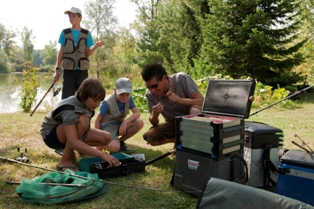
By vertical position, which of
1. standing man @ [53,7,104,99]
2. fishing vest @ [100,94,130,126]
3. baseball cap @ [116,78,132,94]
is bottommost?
fishing vest @ [100,94,130,126]

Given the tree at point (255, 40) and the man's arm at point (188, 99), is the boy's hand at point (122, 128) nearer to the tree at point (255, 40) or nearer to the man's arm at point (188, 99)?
the man's arm at point (188, 99)

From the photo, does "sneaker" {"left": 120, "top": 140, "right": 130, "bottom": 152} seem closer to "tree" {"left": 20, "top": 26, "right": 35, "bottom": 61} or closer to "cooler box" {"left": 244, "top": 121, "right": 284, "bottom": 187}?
"cooler box" {"left": 244, "top": 121, "right": 284, "bottom": 187}

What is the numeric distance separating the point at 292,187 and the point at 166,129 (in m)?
1.47

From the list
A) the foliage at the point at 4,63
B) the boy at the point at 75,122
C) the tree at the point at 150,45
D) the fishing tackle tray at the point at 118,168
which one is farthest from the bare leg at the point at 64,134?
the foliage at the point at 4,63

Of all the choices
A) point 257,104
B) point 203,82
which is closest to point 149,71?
point 257,104

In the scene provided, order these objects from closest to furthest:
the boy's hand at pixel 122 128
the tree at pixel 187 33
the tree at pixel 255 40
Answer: the boy's hand at pixel 122 128, the tree at pixel 255 40, the tree at pixel 187 33

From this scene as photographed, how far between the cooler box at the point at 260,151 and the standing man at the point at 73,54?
2.61m

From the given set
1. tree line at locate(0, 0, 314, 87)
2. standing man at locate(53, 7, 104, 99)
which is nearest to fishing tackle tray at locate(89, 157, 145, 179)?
standing man at locate(53, 7, 104, 99)

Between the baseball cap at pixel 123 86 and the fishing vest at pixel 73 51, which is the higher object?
the fishing vest at pixel 73 51

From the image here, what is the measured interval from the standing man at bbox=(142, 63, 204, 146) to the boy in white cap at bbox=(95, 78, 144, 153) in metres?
0.30

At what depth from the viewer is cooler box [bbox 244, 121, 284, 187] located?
7.77 ft

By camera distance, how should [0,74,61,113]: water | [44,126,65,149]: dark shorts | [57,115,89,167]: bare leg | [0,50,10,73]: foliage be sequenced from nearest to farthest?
[57,115,89,167]: bare leg
[44,126,65,149]: dark shorts
[0,74,61,113]: water
[0,50,10,73]: foliage

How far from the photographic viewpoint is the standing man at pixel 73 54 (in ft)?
13.9

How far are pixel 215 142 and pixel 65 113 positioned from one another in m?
1.28
